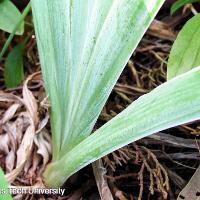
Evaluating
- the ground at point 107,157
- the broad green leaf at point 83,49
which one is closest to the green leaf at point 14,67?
the ground at point 107,157

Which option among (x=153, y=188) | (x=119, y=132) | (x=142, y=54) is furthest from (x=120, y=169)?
(x=142, y=54)

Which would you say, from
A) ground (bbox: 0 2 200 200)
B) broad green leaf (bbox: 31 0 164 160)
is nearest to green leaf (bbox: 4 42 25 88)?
ground (bbox: 0 2 200 200)

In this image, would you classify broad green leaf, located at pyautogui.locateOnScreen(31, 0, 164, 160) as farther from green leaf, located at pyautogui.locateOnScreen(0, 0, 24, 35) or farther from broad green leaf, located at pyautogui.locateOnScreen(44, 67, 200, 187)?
green leaf, located at pyautogui.locateOnScreen(0, 0, 24, 35)

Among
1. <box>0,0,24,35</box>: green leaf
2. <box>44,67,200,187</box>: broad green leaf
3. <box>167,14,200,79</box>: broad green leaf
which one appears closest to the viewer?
<box>44,67,200,187</box>: broad green leaf

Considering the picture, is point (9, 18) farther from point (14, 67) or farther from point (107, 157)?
point (107, 157)

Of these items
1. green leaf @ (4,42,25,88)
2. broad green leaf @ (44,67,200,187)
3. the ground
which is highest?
broad green leaf @ (44,67,200,187)

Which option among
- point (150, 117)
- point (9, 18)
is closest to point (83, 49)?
point (150, 117)

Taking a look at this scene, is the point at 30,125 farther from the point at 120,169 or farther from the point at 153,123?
the point at 153,123
